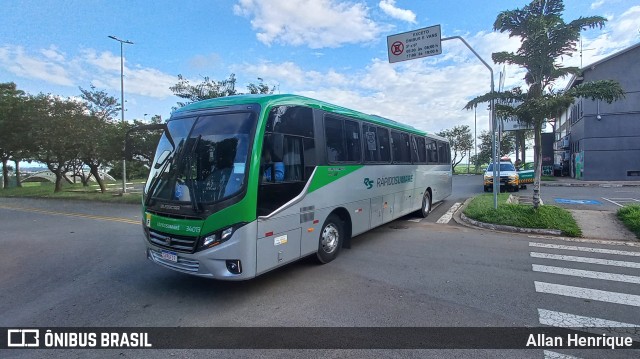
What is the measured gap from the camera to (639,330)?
383 centimetres

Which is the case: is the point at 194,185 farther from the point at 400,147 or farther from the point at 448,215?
the point at 448,215

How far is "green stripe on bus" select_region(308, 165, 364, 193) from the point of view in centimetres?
584

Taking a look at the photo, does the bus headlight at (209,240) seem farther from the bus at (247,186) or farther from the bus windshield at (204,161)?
the bus windshield at (204,161)

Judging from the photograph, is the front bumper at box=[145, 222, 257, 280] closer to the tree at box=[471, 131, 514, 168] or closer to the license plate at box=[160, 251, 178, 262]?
the license plate at box=[160, 251, 178, 262]

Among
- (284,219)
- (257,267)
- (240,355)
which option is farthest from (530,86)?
(240,355)

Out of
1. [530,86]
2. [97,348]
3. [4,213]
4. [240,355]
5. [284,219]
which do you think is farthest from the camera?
[4,213]

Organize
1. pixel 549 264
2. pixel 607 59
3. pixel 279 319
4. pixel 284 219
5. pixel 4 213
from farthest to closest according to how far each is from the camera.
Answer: pixel 607 59 → pixel 4 213 → pixel 549 264 → pixel 284 219 → pixel 279 319

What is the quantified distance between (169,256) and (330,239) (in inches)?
113

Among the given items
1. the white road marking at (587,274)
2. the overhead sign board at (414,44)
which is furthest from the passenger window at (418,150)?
the white road marking at (587,274)

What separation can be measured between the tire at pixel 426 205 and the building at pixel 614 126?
22469mm

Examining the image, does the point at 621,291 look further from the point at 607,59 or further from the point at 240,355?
the point at 607,59

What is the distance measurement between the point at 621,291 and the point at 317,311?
14.7 ft

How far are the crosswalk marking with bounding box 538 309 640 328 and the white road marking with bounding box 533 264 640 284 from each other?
1.83 metres

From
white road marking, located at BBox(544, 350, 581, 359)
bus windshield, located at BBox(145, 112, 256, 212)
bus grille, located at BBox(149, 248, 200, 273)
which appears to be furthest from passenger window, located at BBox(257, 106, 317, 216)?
white road marking, located at BBox(544, 350, 581, 359)
